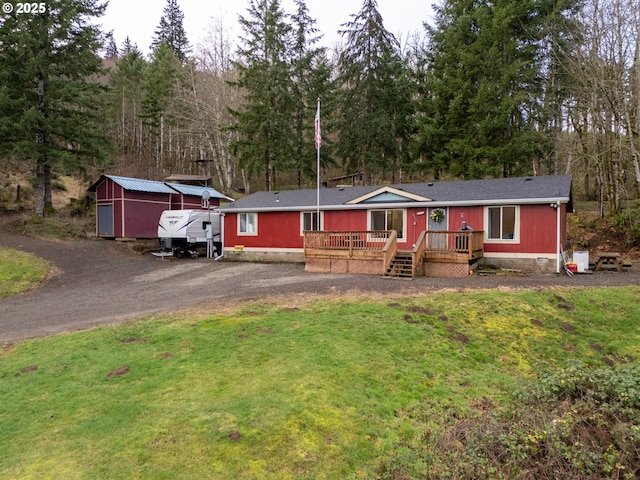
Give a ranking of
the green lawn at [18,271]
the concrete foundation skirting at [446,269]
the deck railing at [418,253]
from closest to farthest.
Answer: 1. the green lawn at [18,271]
2. the deck railing at [418,253]
3. the concrete foundation skirting at [446,269]

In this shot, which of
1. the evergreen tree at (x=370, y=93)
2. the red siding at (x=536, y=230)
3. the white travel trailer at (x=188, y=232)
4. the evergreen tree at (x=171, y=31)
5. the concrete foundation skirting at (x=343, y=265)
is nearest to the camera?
the red siding at (x=536, y=230)

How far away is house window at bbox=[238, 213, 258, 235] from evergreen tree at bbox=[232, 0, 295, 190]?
Answer: 909 cm

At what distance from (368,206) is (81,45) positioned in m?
18.3

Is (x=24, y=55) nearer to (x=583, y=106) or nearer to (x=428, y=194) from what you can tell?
(x=428, y=194)

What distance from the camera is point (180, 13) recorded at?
50312 mm

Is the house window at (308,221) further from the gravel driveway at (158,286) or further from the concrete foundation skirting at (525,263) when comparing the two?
the concrete foundation skirting at (525,263)

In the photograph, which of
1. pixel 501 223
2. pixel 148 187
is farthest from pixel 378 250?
pixel 148 187

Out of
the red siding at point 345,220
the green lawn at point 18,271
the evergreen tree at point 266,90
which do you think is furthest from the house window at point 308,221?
the evergreen tree at point 266,90

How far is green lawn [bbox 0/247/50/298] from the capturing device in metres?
13.0

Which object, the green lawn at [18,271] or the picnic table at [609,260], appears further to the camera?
the picnic table at [609,260]

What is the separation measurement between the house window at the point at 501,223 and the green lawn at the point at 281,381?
5.12 m

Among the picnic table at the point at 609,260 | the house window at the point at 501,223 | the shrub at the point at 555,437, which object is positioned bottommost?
the shrub at the point at 555,437

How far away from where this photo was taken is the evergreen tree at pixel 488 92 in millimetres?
23125

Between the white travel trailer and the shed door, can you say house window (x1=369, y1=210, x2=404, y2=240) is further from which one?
the shed door
